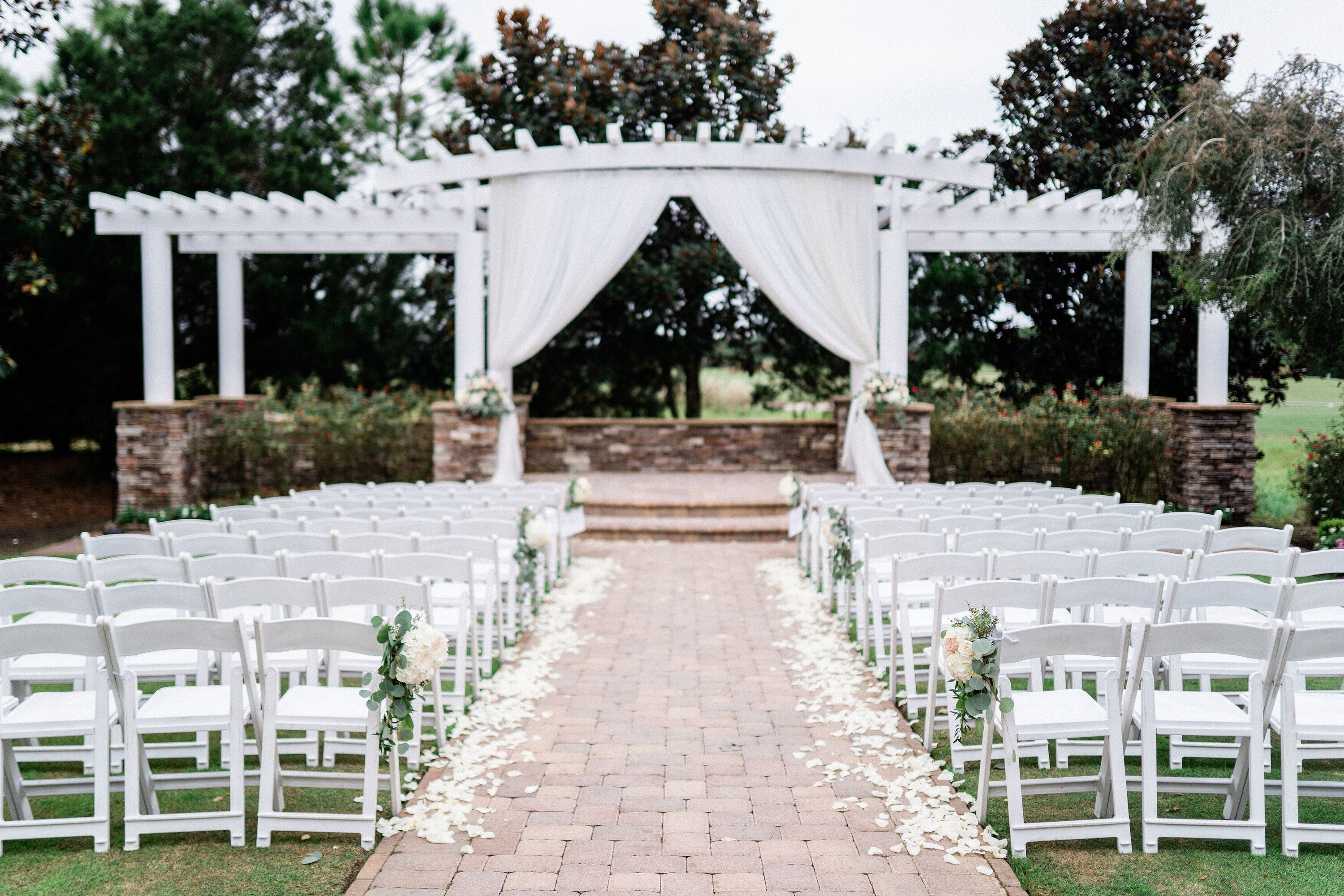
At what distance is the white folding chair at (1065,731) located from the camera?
359 centimetres

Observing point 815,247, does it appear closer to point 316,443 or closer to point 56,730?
point 316,443

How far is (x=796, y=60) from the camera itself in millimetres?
16359

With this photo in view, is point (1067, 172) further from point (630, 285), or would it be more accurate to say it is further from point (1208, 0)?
point (630, 285)

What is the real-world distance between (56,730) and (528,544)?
11.1ft

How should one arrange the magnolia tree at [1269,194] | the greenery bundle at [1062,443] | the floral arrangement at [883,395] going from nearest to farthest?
the magnolia tree at [1269,194] < the floral arrangement at [883,395] < the greenery bundle at [1062,443]

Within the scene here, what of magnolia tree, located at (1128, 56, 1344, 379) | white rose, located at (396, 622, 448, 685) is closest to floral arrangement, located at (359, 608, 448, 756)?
white rose, located at (396, 622, 448, 685)

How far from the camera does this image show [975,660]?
362 centimetres

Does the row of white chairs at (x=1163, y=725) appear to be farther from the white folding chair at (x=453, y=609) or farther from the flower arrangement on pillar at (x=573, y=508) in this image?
A: the flower arrangement on pillar at (x=573, y=508)

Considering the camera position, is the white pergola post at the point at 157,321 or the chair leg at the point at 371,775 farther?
the white pergola post at the point at 157,321

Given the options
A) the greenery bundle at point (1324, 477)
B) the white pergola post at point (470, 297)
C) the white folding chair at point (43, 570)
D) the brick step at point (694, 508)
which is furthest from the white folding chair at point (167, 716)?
the greenery bundle at point (1324, 477)

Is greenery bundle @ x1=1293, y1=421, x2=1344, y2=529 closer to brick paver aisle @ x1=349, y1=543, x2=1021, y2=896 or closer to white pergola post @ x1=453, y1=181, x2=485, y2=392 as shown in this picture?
brick paver aisle @ x1=349, y1=543, x2=1021, y2=896

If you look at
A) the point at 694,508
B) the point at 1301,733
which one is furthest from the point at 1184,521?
the point at 694,508

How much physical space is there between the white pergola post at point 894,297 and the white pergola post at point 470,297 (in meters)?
4.37

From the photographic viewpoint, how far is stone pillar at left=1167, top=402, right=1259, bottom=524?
11.2 metres
